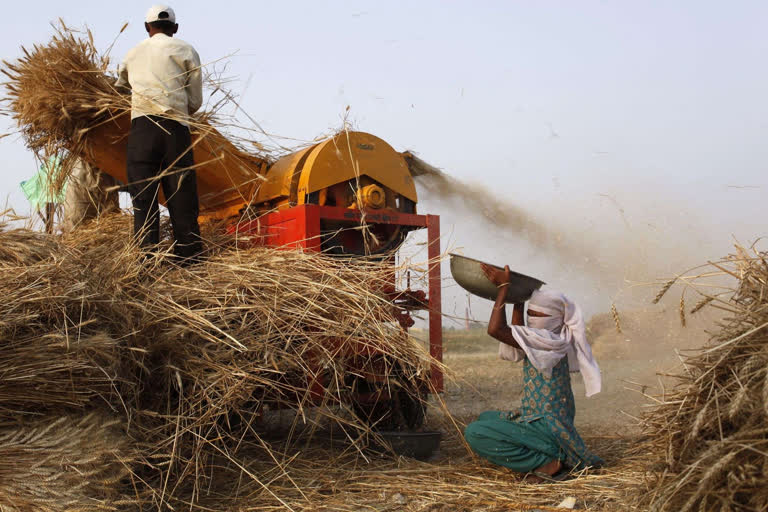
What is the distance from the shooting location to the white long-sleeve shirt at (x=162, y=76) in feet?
13.6

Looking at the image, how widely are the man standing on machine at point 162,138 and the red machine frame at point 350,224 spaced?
1.18 feet

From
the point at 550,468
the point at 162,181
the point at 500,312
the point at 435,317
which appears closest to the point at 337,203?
the point at 435,317

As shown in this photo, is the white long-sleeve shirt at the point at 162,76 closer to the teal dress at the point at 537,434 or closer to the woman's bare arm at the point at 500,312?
the woman's bare arm at the point at 500,312

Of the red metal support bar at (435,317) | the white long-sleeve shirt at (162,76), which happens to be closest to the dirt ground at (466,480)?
the red metal support bar at (435,317)

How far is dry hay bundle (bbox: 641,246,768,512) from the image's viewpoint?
6.64 ft

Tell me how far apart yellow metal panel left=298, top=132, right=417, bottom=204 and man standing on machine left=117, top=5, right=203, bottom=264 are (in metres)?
0.76

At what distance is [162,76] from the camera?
4184 mm

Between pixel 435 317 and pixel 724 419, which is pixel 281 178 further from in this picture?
pixel 724 419

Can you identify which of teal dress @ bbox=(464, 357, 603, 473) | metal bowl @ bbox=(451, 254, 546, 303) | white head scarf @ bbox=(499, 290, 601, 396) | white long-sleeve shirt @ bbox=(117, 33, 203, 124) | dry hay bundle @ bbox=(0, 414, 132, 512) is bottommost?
teal dress @ bbox=(464, 357, 603, 473)

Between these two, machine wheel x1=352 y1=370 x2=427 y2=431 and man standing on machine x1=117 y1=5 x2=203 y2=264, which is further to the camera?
machine wheel x1=352 y1=370 x2=427 y2=431

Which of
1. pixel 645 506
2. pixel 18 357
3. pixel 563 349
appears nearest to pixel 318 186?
pixel 563 349

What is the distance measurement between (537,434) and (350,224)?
72.0 inches

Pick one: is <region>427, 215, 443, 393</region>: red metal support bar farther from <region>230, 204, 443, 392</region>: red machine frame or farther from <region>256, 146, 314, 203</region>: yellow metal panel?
<region>256, 146, 314, 203</region>: yellow metal panel

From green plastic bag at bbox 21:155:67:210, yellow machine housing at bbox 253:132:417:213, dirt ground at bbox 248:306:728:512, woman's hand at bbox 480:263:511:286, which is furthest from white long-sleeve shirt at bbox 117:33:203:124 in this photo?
dirt ground at bbox 248:306:728:512
